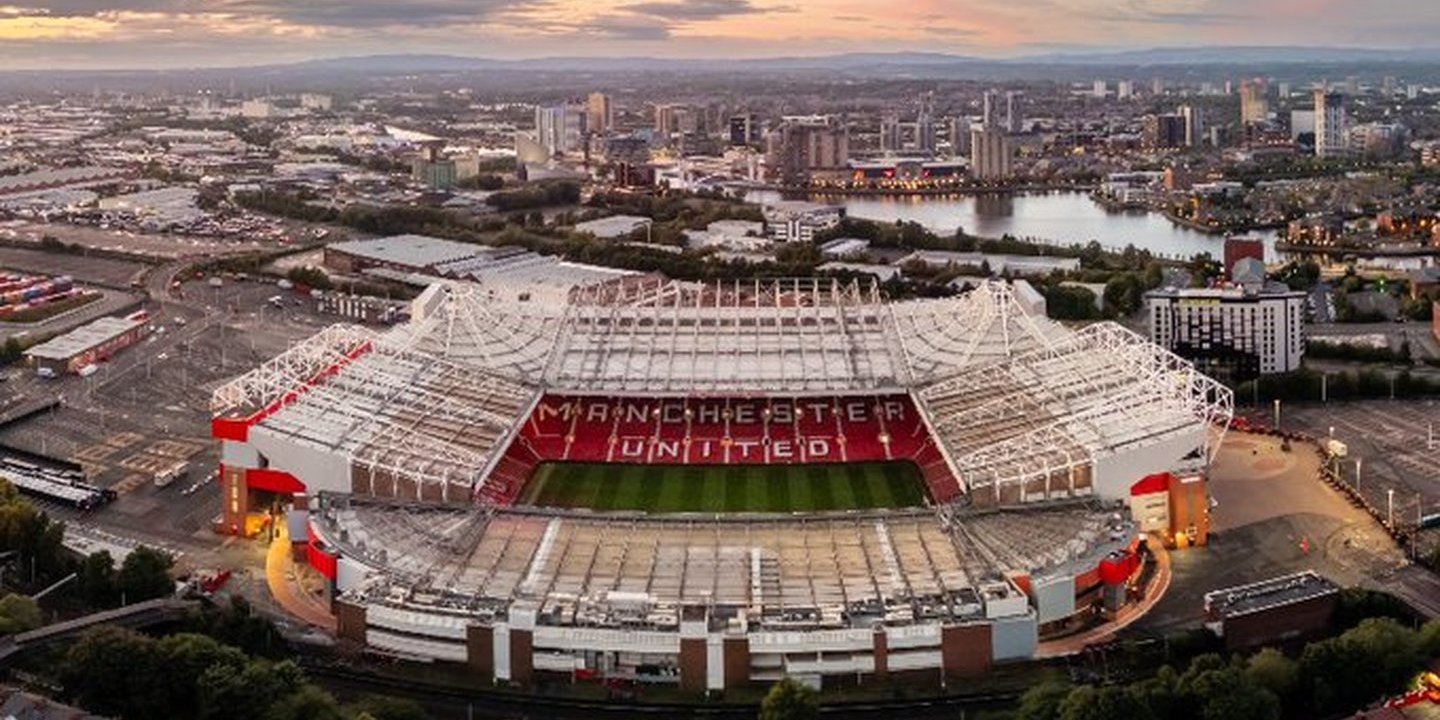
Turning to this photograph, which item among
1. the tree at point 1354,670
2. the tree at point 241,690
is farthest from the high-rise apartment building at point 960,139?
the tree at point 241,690

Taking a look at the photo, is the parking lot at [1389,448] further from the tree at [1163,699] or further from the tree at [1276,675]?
the tree at [1163,699]

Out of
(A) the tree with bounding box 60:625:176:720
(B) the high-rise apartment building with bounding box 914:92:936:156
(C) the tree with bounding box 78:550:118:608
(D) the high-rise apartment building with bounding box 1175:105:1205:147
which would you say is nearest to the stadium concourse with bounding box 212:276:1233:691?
(C) the tree with bounding box 78:550:118:608

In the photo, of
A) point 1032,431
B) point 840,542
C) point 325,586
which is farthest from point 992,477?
point 325,586

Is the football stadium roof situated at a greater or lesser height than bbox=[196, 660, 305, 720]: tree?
greater

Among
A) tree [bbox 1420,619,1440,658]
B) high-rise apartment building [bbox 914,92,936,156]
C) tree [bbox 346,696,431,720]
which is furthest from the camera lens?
high-rise apartment building [bbox 914,92,936,156]

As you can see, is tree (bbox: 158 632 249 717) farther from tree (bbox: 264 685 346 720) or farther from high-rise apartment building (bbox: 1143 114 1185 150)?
high-rise apartment building (bbox: 1143 114 1185 150)

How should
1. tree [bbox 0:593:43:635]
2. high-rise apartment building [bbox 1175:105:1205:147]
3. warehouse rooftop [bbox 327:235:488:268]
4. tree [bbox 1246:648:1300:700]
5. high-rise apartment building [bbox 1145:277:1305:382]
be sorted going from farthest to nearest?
high-rise apartment building [bbox 1175:105:1205:147], warehouse rooftop [bbox 327:235:488:268], high-rise apartment building [bbox 1145:277:1305:382], tree [bbox 0:593:43:635], tree [bbox 1246:648:1300:700]
